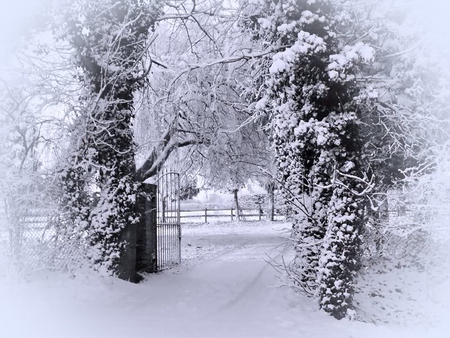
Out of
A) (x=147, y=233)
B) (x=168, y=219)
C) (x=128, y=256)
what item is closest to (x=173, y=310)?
(x=128, y=256)

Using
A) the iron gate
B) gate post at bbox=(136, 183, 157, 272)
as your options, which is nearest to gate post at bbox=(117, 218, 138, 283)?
gate post at bbox=(136, 183, 157, 272)

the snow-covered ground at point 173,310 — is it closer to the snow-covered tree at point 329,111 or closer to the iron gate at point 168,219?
the snow-covered tree at point 329,111

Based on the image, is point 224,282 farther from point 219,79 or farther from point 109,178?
point 219,79

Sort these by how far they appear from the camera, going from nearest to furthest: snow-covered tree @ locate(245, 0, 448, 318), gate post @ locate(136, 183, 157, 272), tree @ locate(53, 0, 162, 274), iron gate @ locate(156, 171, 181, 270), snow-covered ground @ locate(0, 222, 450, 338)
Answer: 1. snow-covered ground @ locate(0, 222, 450, 338)
2. snow-covered tree @ locate(245, 0, 448, 318)
3. tree @ locate(53, 0, 162, 274)
4. gate post @ locate(136, 183, 157, 272)
5. iron gate @ locate(156, 171, 181, 270)

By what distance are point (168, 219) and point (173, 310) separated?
15.0ft

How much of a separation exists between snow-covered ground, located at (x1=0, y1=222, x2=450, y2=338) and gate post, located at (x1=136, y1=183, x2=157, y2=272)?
1.50 feet

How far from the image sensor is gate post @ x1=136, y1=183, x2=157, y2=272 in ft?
37.3

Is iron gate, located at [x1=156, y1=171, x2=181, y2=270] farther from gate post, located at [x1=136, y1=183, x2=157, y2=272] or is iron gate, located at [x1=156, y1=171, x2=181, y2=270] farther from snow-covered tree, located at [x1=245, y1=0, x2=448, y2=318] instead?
snow-covered tree, located at [x1=245, y1=0, x2=448, y2=318]

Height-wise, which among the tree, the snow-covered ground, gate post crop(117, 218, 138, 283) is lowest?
the snow-covered ground

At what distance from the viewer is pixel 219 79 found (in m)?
14.6

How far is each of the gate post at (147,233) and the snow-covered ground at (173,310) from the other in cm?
46

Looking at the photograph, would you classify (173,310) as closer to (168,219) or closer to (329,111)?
(168,219)

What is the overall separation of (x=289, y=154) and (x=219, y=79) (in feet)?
18.0

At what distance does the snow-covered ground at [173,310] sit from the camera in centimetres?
693
